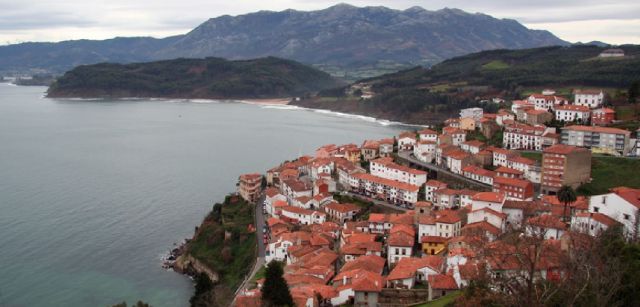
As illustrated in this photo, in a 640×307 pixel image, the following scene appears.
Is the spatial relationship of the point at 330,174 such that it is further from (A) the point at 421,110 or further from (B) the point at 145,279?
(A) the point at 421,110

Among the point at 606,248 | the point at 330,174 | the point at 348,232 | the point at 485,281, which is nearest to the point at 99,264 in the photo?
the point at 348,232

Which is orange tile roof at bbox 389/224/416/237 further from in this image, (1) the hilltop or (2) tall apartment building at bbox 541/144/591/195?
(1) the hilltop

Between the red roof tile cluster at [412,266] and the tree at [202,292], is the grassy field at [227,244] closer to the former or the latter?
the tree at [202,292]

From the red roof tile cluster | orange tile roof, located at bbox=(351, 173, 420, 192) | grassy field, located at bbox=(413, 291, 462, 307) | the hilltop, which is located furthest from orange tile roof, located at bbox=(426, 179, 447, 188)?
the hilltop

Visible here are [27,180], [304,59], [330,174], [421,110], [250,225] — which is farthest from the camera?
[304,59]

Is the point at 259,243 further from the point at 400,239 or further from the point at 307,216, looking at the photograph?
the point at 400,239

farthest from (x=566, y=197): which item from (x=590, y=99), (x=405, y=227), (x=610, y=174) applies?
(x=590, y=99)
